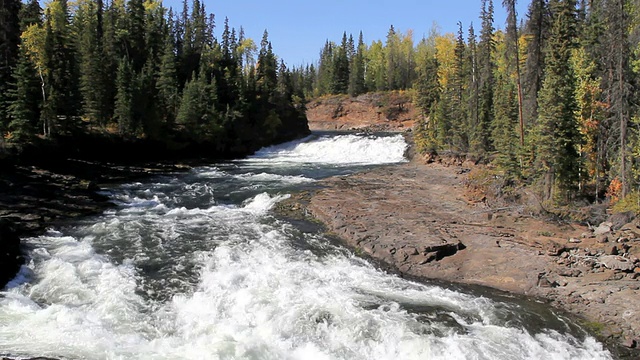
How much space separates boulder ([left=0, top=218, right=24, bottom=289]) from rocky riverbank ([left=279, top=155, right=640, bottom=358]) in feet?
41.8

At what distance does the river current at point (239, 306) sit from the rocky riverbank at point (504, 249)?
1.12 metres

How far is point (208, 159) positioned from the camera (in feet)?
174

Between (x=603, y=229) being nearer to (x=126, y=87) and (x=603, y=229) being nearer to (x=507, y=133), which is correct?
(x=507, y=133)

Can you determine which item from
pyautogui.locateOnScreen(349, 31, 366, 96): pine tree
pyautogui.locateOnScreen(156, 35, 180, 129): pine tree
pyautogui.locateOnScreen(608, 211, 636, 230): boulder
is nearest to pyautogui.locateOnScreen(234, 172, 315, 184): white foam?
pyautogui.locateOnScreen(156, 35, 180, 129): pine tree

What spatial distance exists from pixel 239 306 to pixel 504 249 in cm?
1048

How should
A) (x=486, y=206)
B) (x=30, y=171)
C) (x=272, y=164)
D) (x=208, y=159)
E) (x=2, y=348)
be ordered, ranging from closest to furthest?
(x=2, y=348)
(x=486, y=206)
(x=30, y=171)
(x=272, y=164)
(x=208, y=159)

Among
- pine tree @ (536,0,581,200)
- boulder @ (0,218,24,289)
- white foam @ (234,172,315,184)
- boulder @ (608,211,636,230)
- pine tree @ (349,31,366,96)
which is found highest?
pine tree @ (349,31,366,96)

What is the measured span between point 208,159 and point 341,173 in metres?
19.6

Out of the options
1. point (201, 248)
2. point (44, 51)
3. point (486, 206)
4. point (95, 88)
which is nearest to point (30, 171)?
point (44, 51)

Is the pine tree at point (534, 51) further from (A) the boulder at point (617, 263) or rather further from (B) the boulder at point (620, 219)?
(A) the boulder at point (617, 263)

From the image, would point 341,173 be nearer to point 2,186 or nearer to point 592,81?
point 592,81

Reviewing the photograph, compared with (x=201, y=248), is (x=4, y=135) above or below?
above

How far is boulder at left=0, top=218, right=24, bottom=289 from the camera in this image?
15250mm

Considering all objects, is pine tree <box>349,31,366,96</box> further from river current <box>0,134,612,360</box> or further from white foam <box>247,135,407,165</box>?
river current <box>0,134,612,360</box>
